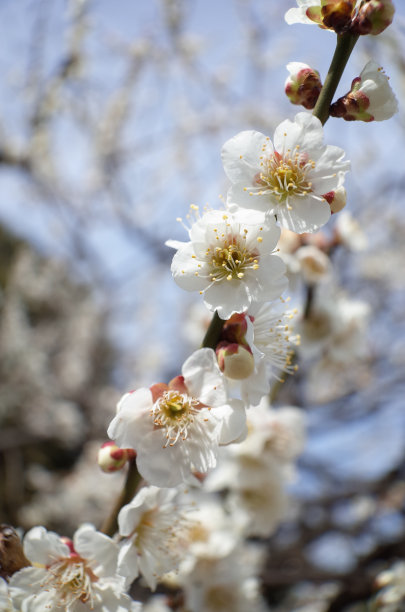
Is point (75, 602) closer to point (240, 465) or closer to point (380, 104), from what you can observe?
point (240, 465)

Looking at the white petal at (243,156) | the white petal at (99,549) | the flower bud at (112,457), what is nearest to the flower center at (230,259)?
the white petal at (243,156)

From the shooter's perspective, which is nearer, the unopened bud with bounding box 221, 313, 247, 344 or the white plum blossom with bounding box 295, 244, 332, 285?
the unopened bud with bounding box 221, 313, 247, 344

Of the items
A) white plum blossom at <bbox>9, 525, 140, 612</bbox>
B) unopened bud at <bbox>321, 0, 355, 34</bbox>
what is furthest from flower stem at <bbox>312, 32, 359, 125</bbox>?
white plum blossom at <bbox>9, 525, 140, 612</bbox>

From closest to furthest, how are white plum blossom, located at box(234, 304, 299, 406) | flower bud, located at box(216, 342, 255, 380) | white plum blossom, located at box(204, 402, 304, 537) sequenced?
flower bud, located at box(216, 342, 255, 380) < white plum blossom, located at box(234, 304, 299, 406) < white plum blossom, located at box(204, 402, 304, 537)

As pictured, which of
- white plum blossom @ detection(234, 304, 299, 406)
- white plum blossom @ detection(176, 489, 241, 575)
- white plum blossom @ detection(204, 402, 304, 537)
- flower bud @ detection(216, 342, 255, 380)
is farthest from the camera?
white plum blossom @ detection(204, 402, 304, 537)

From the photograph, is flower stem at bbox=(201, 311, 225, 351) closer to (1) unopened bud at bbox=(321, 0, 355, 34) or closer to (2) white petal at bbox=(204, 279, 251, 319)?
(2) white petal at bbox=(204, 279, 251, 319)

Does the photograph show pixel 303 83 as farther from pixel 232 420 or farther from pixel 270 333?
pixel 232 420
